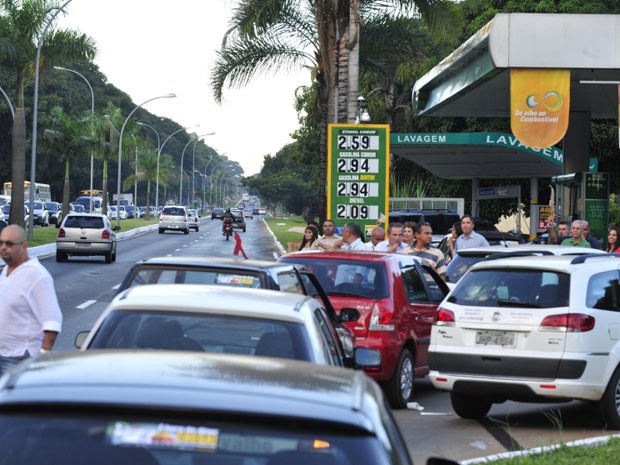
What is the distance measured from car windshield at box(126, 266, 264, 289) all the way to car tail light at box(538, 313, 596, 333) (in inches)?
141

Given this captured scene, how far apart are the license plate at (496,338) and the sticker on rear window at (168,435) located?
8.14 meters

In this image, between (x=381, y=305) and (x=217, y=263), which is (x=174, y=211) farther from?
(x=217, y=263)

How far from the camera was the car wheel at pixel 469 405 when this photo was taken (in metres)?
11.6

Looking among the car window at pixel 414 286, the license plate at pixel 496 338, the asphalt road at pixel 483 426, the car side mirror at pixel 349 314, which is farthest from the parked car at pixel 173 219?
the license plate at pixel 496 338

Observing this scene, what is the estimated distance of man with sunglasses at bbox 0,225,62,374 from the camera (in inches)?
316

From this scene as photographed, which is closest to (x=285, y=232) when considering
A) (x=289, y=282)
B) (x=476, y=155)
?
(x=476, y=155)

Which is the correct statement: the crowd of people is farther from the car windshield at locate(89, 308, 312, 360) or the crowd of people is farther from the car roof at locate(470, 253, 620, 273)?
the car windshield at locate(89, 308, 312, 360)

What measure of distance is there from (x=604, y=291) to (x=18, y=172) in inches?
1364

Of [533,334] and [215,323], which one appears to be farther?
[533,334]

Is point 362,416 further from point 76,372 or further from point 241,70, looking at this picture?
point 241,70

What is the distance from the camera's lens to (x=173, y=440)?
3131mm

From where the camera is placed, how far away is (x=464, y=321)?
1129 cm

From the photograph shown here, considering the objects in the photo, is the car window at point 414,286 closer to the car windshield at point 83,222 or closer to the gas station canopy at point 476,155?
the gas station canopy at point 476,155

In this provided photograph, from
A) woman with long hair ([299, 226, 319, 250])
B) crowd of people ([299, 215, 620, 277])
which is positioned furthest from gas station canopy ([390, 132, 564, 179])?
woman with long hair ([299, 226, 319, 250])
